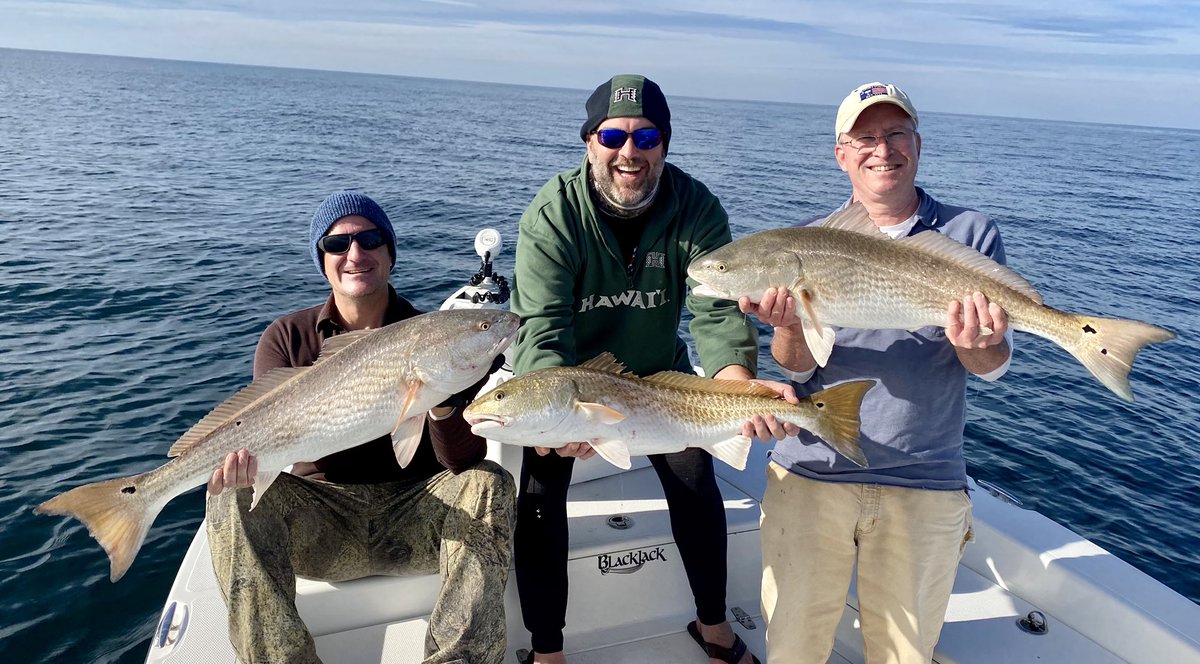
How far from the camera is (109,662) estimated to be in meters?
5.04

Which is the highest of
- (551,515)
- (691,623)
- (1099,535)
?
(551,515)

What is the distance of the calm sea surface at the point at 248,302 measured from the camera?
669 centimetres

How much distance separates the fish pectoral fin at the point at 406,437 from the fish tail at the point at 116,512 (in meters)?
1.03

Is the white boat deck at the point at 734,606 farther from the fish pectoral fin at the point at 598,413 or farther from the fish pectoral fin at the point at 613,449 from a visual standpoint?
the fish pectoral fin at the point at 598,413

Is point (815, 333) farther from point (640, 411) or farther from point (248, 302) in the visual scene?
point (248, 302)

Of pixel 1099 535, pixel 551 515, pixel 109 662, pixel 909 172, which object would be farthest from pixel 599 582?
pixel 1099 535

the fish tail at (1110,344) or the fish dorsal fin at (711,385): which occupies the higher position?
the fish tail at (1110,344)

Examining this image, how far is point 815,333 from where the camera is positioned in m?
3.20

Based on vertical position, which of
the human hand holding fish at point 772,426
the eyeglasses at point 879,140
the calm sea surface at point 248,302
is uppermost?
the eyeglasses at point 879,140

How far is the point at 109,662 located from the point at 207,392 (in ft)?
15.8

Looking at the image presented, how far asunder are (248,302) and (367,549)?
1067 cm

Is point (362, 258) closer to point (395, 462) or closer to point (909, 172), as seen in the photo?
point (395, 462)

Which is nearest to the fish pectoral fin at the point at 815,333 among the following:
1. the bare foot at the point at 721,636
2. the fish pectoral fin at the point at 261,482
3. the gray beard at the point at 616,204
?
the gray beard at the point at 616,204

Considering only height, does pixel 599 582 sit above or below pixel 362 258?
below
